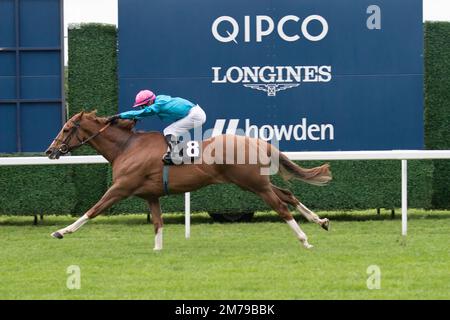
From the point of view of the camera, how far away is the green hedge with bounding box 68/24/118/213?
492 inches

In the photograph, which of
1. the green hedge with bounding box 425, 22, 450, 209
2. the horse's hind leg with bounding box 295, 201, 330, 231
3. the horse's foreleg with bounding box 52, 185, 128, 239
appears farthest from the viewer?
the green hedge with bounding box 425, 22, 450, 209

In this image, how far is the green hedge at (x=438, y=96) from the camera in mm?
12734

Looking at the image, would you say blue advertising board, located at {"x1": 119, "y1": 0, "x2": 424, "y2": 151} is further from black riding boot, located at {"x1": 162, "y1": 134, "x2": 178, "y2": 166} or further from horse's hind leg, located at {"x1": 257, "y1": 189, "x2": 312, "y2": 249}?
horse's hind leg, located at {"x1": 257, "y1": 189, "x2": 312, "y2": 249}

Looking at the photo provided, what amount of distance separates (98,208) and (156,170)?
2.12 ft

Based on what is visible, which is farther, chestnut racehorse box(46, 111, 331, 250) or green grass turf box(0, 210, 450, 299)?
chestnut racehorse box(46, 111, 331, 250)

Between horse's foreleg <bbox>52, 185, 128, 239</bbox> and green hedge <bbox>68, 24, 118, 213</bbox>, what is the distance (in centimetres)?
354

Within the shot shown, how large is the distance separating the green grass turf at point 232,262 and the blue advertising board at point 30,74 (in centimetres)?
121

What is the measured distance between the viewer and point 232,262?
801cm

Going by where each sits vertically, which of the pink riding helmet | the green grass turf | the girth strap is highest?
the pink riding helmet

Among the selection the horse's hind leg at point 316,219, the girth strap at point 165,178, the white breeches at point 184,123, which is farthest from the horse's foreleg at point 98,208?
the horse's hind leg at point 316,219

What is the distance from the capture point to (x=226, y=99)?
1219 cm

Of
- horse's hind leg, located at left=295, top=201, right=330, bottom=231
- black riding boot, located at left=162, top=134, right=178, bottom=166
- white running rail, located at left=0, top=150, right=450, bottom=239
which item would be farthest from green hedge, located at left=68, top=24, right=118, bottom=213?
horse's hind leg, located at left=295, top=201, right=330, bottom=231

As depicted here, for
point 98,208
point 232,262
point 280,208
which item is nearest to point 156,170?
point 98,208

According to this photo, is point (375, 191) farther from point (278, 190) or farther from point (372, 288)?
point (372, 288)
